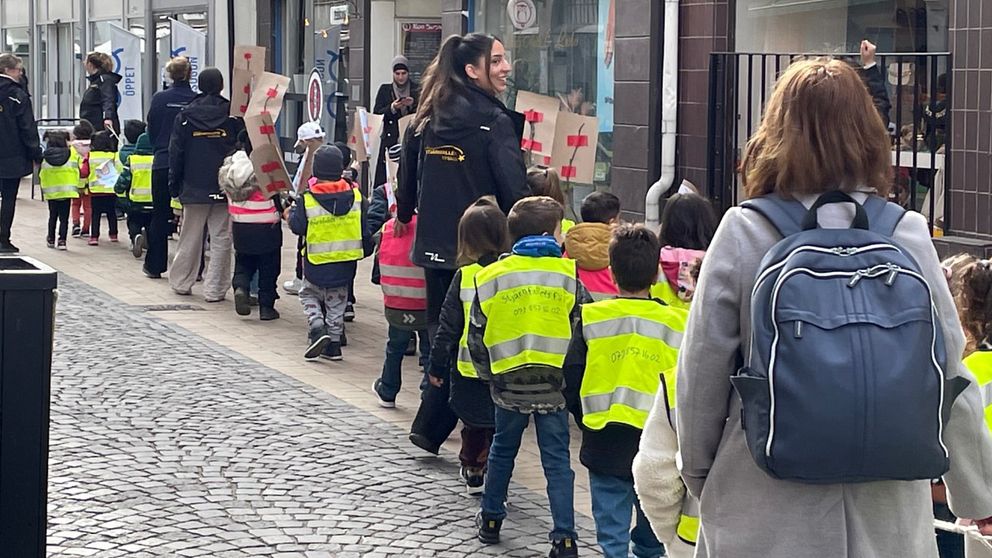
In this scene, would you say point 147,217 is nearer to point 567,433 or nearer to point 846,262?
point 567,433

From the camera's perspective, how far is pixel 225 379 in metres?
9.89

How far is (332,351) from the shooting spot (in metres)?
10.7

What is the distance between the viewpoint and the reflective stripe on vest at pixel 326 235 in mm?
10531

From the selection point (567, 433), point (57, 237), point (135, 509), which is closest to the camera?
point (567, 433)

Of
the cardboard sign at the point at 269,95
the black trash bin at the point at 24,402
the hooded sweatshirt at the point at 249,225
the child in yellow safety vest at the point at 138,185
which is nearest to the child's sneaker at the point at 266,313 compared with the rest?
the hooded sweatshirt at the point at 249,225

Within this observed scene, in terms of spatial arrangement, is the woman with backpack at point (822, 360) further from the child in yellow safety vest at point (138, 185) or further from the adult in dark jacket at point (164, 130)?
the child in yellow safety vest at point (138, 185)

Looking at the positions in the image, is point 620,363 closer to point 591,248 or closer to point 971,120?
point 591,248

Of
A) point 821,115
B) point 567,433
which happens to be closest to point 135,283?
point 567,433

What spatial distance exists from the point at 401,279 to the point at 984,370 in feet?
16.1

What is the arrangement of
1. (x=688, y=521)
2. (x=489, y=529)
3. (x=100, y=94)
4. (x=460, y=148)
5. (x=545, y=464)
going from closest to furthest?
1. (x=688, y=521)
2. (x=545, y=464)
3. (x=489, y=529)
4. (x=460, y=148)
5. (x=100, y=94)

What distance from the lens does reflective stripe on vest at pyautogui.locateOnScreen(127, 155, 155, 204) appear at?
15461 millimetres

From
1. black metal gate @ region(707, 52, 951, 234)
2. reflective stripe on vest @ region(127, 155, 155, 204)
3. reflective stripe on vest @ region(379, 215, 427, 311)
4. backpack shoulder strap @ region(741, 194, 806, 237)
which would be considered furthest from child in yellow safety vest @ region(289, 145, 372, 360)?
backpack shoulder strap @ region(741, 194, 806, 237)

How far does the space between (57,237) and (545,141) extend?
993cm

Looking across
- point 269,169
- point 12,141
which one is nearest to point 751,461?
point 269,169
